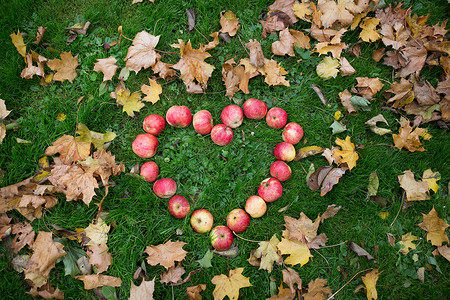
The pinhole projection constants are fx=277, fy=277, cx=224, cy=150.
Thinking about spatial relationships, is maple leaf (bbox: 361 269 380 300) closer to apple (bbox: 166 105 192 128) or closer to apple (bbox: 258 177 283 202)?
apple (bbox: 258 177 283 202)

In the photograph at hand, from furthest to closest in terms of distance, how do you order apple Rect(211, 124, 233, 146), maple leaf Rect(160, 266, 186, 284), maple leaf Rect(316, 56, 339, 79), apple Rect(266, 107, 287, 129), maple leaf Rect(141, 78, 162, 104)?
maple leaf Rect(316, 56, 339, 79) → maple leaf Rect(141, 78, 162, 104) → apple Rect(266, 107, 287, 129) → apple Rect(211, 124, 233, 146) → maple leaf Rect(160, 266, 186, 284)

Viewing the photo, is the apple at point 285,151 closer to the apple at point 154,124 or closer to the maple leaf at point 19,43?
the apple at point 154,124

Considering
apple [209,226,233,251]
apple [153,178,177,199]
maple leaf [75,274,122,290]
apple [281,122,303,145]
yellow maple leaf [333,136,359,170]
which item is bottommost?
maple leaf [75,274,122,290]

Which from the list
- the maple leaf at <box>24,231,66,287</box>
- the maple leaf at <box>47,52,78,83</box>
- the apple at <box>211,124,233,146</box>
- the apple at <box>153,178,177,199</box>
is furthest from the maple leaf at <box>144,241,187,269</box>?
the maple leaf at <box>47,52,78,83</box>

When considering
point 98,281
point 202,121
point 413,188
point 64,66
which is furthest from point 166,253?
point 413,188

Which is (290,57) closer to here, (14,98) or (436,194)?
(436,194)

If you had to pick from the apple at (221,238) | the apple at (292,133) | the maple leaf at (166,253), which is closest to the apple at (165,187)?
the maple leaf at (166,253)

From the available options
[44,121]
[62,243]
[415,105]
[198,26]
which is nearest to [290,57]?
[198,26]

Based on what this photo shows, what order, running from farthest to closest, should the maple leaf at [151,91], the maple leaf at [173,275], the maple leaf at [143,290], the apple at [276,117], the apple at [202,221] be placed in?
the maple leaf at [151,91] < the apple at [276,117] < the apple at [202,221] < the maple leaf at [173,275] < the maple leaf at [143,290]
